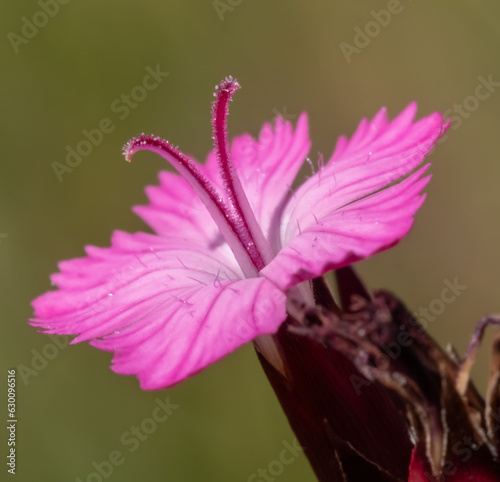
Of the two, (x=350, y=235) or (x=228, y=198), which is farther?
(x=228, y=198)

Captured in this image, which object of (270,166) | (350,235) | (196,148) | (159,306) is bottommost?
(350,235)

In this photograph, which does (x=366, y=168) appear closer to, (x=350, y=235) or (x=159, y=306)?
(x=350, y=235)

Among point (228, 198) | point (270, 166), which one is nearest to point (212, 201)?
point (228, 198)

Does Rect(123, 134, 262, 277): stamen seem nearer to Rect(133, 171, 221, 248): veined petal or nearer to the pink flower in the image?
the pink flower

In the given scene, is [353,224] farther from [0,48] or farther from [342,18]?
[342,18]

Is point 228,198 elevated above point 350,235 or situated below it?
above

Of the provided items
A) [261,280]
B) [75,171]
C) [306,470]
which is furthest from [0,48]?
[261,280]
